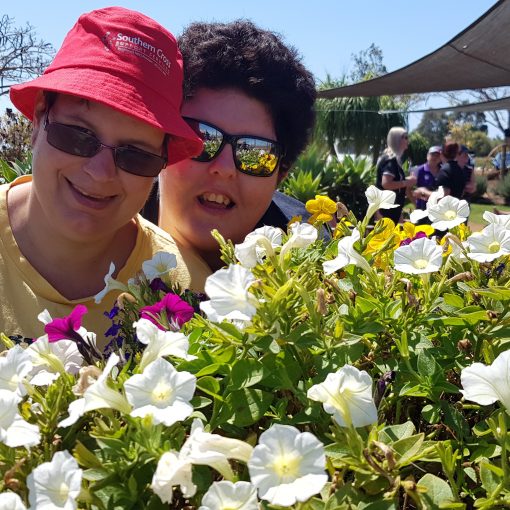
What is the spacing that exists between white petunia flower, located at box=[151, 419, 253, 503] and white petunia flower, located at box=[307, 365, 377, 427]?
11cm

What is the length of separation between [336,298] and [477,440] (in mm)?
359

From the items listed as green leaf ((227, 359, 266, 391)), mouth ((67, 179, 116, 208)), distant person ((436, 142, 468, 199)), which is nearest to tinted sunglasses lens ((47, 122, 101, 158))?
mouth ((67, 179, 116, 208))

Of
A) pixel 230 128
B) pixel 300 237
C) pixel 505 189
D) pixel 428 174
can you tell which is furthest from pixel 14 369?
pixel 505 189

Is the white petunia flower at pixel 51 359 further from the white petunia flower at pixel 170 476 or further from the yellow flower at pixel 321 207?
the yellow flower at pixel 321 207

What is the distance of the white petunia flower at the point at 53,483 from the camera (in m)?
0.75

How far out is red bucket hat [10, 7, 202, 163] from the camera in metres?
1.83

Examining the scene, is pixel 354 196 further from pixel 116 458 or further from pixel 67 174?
pixel 116 458

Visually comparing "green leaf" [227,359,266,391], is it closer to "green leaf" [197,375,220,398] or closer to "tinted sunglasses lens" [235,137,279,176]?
"green leaf" [197,375,220,398]

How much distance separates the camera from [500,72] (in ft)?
32.1

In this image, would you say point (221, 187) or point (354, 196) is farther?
point (354, 196)

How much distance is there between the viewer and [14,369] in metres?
0.94

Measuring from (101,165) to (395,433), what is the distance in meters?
1.27

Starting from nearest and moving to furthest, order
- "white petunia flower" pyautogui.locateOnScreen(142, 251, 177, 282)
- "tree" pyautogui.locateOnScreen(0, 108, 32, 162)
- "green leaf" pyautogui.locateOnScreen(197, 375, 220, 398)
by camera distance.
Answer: "green leaf" pyautogui.locateOnScreen(197, 375, 220, 398), "white petunia flower" pyautogui.locateOnScreen(142, 251, 177, 282), "tree" pyautogui.locateOnScreen(0, 108, 32, 162)

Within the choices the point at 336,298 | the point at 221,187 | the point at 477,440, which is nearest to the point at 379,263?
the point at 336,298
